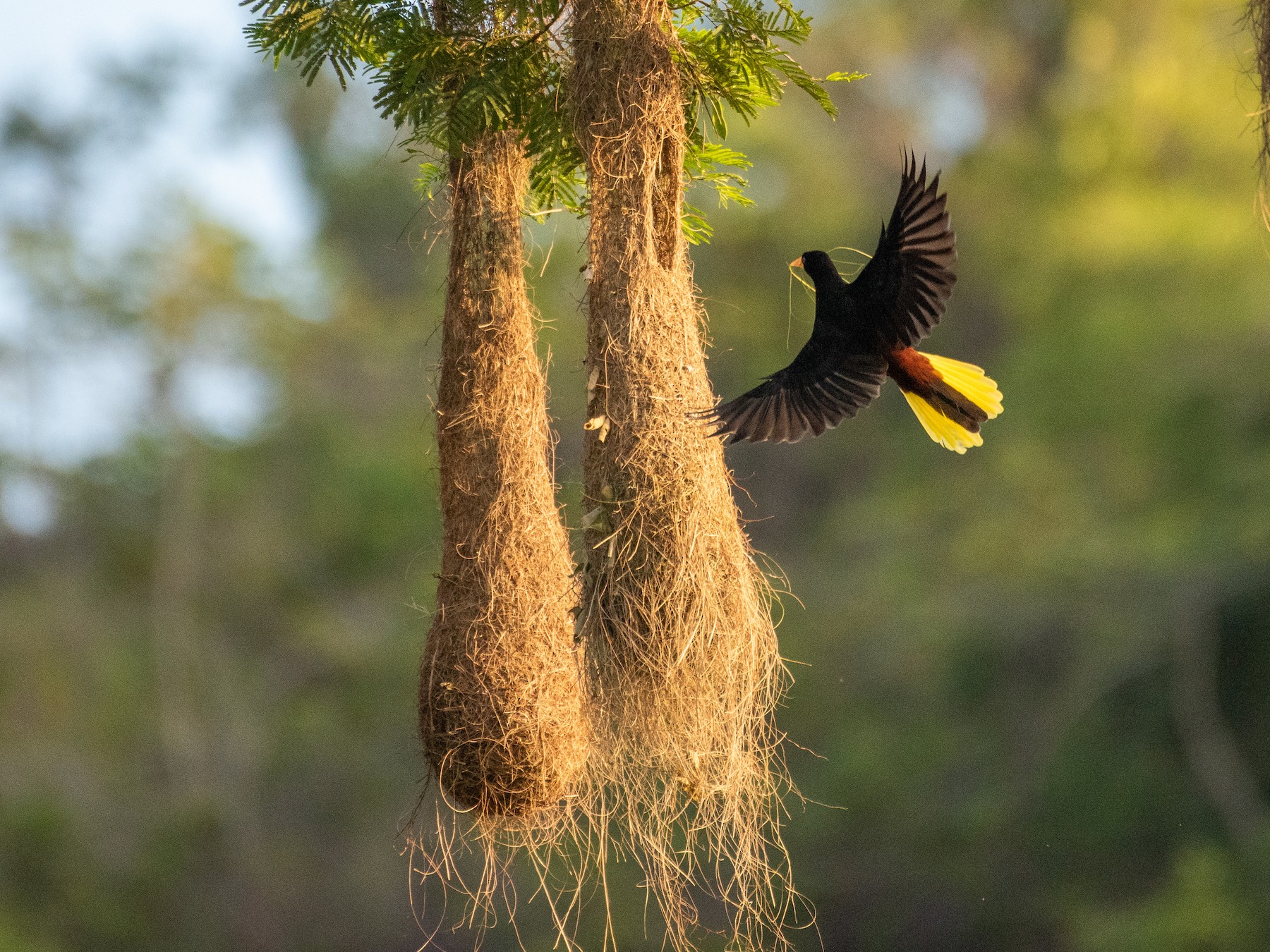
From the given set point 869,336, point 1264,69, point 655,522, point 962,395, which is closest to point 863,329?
point 869,336

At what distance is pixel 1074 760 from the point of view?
869 centimetres

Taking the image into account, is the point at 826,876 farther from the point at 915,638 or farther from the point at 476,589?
the point at 476,589

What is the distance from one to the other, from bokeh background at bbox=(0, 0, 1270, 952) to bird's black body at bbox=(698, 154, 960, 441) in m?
5.09

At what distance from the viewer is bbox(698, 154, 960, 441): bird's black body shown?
251 centimetres

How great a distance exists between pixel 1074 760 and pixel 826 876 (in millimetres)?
2092

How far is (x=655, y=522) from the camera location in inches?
96.4

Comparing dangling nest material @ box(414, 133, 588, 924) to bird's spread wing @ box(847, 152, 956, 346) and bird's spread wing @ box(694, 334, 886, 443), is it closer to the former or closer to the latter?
bird's spread wing @ box(694, 334, 886, 443)

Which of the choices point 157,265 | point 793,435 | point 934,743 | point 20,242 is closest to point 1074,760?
point 934,743

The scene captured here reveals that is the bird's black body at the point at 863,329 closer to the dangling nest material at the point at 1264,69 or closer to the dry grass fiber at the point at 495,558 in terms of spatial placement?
the dry grass fiber at the point at 495,558

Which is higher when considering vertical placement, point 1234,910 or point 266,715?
point 266,715

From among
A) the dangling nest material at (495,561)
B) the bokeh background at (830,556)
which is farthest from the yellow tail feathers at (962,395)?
the bokeh background at (830,556)

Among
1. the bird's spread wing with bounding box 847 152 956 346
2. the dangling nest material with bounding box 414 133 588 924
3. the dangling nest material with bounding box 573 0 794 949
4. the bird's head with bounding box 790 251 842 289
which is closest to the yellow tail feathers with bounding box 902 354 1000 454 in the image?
the bird's spread wing with bounding box 847 152 956 346

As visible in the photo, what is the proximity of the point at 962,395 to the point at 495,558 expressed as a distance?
1053 mm

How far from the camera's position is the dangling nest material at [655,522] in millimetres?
2439
